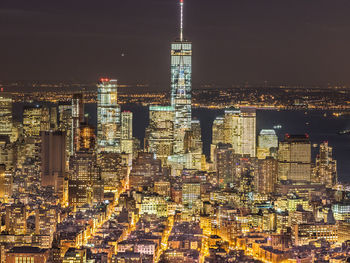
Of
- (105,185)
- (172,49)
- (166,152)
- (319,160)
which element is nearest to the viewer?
(105,185)

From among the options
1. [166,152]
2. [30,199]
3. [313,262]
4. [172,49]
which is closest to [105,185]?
[30,199]

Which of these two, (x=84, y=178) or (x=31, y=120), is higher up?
(x=31, y=120)

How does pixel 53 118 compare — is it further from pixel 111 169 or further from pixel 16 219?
pixel 16 219

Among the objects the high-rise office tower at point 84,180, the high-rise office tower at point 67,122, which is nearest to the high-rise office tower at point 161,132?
the high-rise office tower at point 67,122

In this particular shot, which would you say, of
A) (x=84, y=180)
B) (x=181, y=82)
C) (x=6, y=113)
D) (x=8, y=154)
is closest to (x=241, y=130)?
(x=181, y=82)

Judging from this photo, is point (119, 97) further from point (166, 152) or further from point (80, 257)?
point (80, 257)

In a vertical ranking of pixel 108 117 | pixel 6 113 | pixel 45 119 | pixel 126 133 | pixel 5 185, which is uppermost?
pixel 6 113

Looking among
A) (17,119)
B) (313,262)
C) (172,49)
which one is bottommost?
(313,262)
